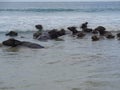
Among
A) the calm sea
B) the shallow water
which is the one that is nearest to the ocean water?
the shallow water

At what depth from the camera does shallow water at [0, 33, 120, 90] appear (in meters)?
8.43

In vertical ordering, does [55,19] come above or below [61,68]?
below

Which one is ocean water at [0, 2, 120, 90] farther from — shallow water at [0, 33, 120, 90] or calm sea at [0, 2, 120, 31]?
calm sea at [0, 2, 120, 31]

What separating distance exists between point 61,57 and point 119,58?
1.87m

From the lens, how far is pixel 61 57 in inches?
480

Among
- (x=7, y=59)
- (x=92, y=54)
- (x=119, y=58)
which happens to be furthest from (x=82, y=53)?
(x=7, y=59)

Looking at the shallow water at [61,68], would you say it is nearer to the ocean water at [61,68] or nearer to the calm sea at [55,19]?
the ocean water at [61,68]

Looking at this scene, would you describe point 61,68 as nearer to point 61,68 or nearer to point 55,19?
point 61,68

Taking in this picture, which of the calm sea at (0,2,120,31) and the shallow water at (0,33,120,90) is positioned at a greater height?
the shallow water at (0,33,120,90)

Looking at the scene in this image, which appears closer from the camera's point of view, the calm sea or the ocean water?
the ocean water

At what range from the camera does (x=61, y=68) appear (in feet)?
33.6

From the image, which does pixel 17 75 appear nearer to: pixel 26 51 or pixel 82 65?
pixel 82 65

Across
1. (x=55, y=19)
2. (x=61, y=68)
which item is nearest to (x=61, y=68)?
(x=61, y=68)

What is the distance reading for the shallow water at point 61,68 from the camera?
8.43 meters
